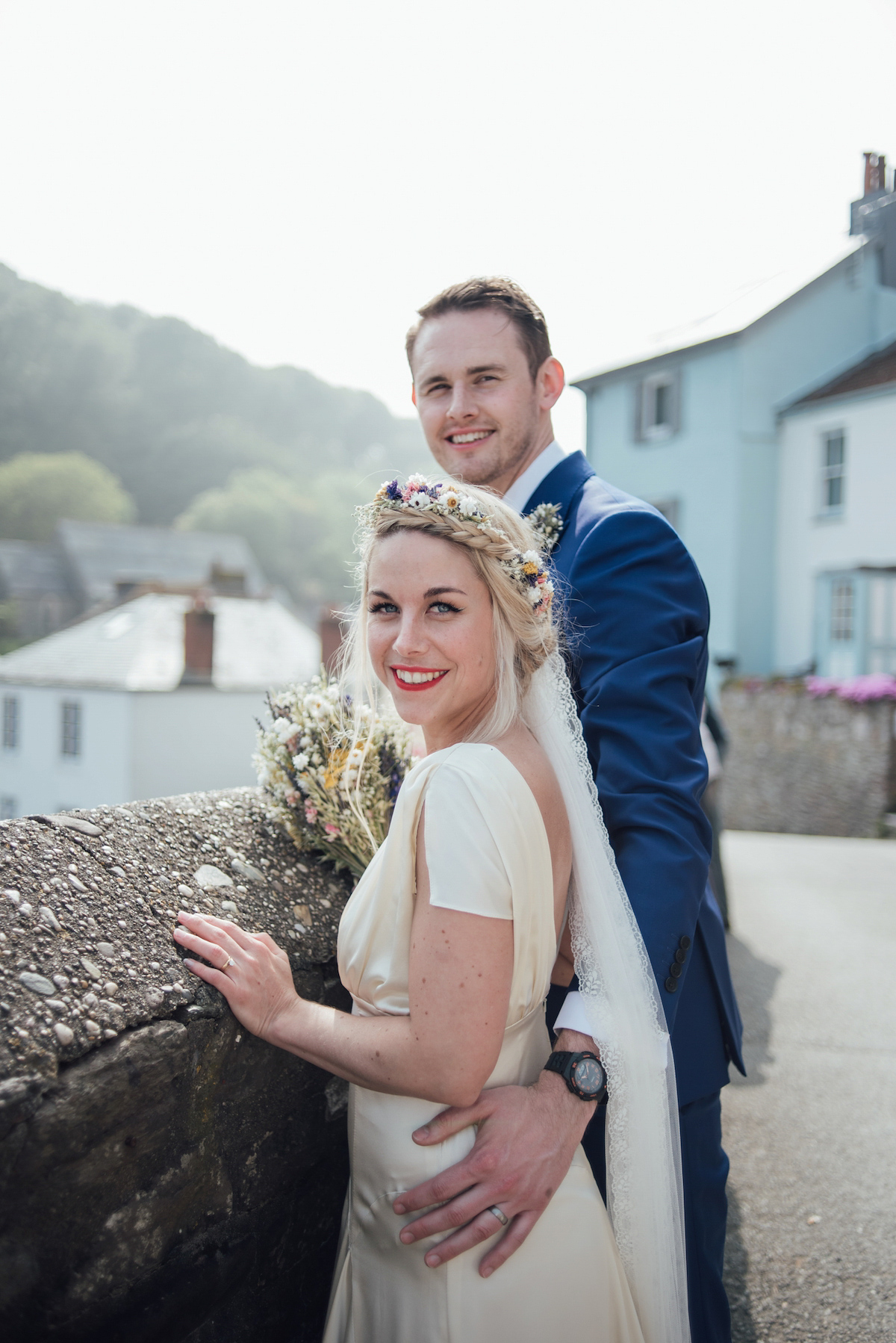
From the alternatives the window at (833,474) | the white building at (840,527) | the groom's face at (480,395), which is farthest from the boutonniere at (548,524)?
the window at (833,474)

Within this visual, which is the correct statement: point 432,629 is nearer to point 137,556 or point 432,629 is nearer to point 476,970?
point 476,970

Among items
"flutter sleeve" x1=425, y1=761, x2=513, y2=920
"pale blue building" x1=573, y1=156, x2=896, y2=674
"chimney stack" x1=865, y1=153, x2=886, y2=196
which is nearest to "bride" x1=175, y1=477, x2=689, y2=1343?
"flutter sleeve" x1=425, y1=761, x2=513, y2=920

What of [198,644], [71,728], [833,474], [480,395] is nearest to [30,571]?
[71,728]

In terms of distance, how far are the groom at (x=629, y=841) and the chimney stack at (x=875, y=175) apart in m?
21.1

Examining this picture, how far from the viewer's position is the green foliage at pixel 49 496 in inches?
2891

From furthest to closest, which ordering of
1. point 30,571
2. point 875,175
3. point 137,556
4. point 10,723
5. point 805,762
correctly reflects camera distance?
point 137,556, point 30,571, point 10,723, point 875,175, point 805,762

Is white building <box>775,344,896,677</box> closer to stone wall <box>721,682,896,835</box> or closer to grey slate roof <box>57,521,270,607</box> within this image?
stone wall <box>721,682,896,835</box>

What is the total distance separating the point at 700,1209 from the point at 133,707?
22372mm

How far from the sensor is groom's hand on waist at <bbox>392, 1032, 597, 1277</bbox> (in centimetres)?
166

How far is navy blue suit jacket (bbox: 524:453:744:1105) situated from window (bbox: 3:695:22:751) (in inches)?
1061

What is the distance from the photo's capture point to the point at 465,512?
1.90m

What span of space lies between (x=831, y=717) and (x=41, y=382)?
297 feet

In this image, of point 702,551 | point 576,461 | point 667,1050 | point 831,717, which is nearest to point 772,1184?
point 667,1050

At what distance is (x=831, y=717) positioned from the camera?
16.5m
